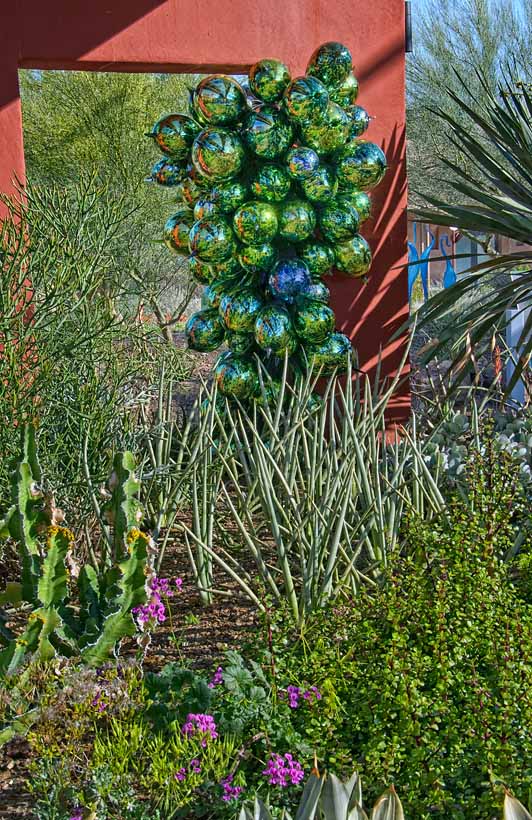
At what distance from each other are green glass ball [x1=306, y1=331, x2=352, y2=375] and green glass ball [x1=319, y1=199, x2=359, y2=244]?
52 cm

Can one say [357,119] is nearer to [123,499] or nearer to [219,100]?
[219,100]

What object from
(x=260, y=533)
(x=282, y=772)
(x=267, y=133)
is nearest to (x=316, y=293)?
(x=267, y=133)

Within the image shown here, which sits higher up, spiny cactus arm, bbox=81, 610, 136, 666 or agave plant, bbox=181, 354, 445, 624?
agave plant, bbox=181, 354, 445, 624

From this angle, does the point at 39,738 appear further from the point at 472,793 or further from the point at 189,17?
the point at 189,17

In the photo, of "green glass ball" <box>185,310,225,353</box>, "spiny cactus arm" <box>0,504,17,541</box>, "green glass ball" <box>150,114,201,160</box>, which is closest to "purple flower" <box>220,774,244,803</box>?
"spiny cactus arm" <box>0,504,17,541</box>

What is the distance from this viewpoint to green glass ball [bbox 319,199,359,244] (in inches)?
194

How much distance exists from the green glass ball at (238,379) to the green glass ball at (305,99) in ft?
4.12

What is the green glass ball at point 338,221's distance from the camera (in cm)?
492

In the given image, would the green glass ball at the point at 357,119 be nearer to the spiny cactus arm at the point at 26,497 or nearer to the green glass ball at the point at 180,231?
the green glass ball at the point at 180,231

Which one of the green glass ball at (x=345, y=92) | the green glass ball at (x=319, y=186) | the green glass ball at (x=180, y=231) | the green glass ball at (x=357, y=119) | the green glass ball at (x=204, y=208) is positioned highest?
the green glass ball at (x=345, y=92)

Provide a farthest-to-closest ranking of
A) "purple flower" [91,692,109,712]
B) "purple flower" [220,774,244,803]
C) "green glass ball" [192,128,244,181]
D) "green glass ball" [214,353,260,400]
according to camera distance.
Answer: "green glass ball" [214,353,260,400], "green glass ball" [192,128,244,181], "purple flower" [91,692,109,712], "purple flower" [220,774,244,803]

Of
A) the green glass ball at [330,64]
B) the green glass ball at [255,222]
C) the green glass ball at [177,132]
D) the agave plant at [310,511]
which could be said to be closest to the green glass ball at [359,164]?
the green glass ball at [330,64]

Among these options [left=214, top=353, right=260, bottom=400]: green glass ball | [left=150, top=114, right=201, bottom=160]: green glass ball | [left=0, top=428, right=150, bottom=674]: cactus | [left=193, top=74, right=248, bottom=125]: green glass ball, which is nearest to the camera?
[left=0, top=428, right=150, bottom=674]: cactus

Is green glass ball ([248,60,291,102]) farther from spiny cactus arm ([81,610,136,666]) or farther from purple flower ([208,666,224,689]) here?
purple flower ([208,666,224,689])
